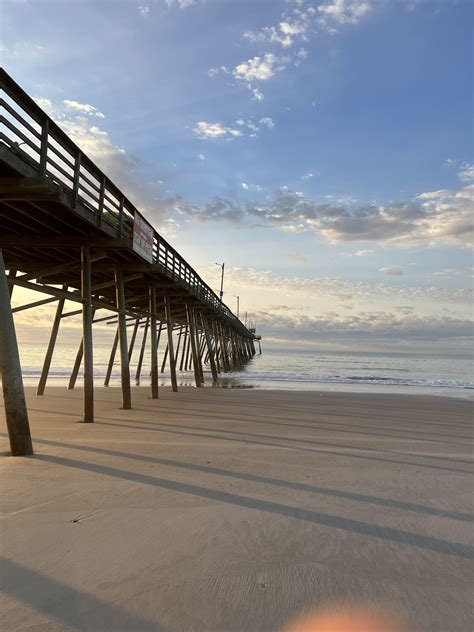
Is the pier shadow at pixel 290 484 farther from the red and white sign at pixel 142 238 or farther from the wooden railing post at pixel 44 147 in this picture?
the red and white sign at pixel 142 238

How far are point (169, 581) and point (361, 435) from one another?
19.7 feet

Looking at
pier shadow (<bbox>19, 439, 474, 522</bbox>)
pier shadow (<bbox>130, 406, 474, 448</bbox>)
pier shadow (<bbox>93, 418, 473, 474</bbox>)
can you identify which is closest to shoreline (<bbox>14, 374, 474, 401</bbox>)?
pier shadow (<bbox>130, 406, 474, 448</bbox>)

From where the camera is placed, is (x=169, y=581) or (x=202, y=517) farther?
(x=202, y=517)

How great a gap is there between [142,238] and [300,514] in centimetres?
845

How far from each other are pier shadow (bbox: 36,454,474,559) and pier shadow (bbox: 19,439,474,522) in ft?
1.76

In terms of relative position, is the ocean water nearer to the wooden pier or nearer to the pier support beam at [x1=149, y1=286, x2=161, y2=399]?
the pier support beam at [x1=149, y1=286, x2=161, y2=399]

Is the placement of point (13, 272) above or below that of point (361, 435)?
above

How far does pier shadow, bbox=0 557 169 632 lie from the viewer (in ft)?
7.41

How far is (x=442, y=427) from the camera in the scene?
380 inches

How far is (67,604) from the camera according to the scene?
242cm

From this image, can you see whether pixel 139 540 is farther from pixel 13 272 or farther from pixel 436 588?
pixel 13 272

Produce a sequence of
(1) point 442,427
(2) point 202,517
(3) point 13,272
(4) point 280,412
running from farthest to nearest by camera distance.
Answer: (3) point 13,272
(4) point 280,412
(1) point 442,427
(2) point 202,517

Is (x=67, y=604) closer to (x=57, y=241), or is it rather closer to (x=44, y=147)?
(x=44, y=147)

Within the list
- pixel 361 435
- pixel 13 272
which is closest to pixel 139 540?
pixel 361 435
